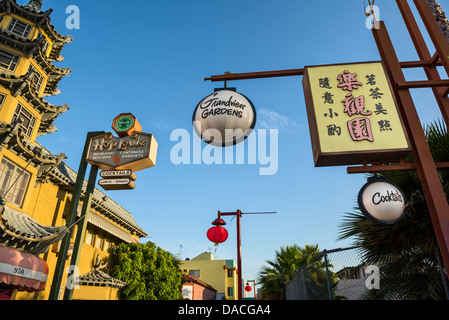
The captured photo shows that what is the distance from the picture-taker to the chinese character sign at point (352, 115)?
412cm

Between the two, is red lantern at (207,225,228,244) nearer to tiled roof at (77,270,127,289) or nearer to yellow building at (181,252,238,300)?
tiled roof at (77,270,127,289)

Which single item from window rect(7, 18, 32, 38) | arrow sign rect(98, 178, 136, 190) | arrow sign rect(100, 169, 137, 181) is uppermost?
window rect(7, 18, 32, 38)

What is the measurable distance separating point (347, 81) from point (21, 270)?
10089mm

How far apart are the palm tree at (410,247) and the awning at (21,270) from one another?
9.29 metres

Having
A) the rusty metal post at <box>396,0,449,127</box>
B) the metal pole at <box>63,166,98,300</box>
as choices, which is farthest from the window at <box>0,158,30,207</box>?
the rusty metal post at <box>396,0,449,127</box>

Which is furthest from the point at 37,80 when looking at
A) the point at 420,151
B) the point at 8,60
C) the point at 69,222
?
the point at 420,151

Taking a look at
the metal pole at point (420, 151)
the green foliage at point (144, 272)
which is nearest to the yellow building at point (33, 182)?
the green foliage at point (144, 272)

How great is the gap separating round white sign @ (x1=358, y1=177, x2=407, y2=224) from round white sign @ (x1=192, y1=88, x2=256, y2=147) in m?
2.04

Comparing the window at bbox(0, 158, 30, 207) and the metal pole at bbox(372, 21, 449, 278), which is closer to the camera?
the metal pole at bbox(372, 21, 449, 278)

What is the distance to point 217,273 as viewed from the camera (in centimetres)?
4991

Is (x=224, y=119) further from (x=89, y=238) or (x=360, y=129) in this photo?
(x=89, y=238)

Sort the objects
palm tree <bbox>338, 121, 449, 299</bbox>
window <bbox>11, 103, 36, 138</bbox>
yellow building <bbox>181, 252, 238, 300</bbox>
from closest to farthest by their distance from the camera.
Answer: palm tree <bbox>338, 121, 449, 299</bbox>, window <bbox>11, 103, 36, 138</bbox>, yellow building <bbox>181, 252, 238, 300</bbox>

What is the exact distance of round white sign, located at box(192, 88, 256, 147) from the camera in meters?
4.68

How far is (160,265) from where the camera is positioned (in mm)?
18031
